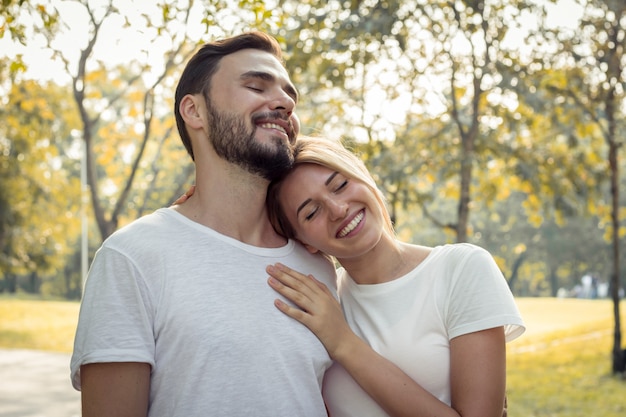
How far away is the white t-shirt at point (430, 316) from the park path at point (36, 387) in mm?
6866

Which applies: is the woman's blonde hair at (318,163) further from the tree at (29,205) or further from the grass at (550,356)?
the tree at (29,205)

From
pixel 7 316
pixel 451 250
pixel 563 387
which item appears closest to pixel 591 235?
pixel 7 316

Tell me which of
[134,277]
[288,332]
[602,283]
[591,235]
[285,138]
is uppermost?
[285,138]

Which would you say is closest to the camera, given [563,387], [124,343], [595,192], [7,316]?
[124,343]

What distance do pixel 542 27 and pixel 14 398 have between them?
8112 mm

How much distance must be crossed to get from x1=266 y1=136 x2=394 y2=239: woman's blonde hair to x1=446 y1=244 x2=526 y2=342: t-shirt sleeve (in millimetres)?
461

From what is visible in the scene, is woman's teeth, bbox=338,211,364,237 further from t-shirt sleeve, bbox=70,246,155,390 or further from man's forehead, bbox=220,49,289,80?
t-shirt sleeve, bbox=70,246,155,390

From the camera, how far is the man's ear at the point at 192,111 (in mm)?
3082

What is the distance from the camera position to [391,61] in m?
8.73

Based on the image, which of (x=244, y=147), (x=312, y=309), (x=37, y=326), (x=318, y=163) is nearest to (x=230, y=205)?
(x=244, y=147)

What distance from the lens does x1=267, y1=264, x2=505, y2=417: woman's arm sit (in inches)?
108

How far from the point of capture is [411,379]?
111 inches

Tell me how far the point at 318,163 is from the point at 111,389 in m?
1.18

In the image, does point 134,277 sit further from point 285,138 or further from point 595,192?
point 595,192
